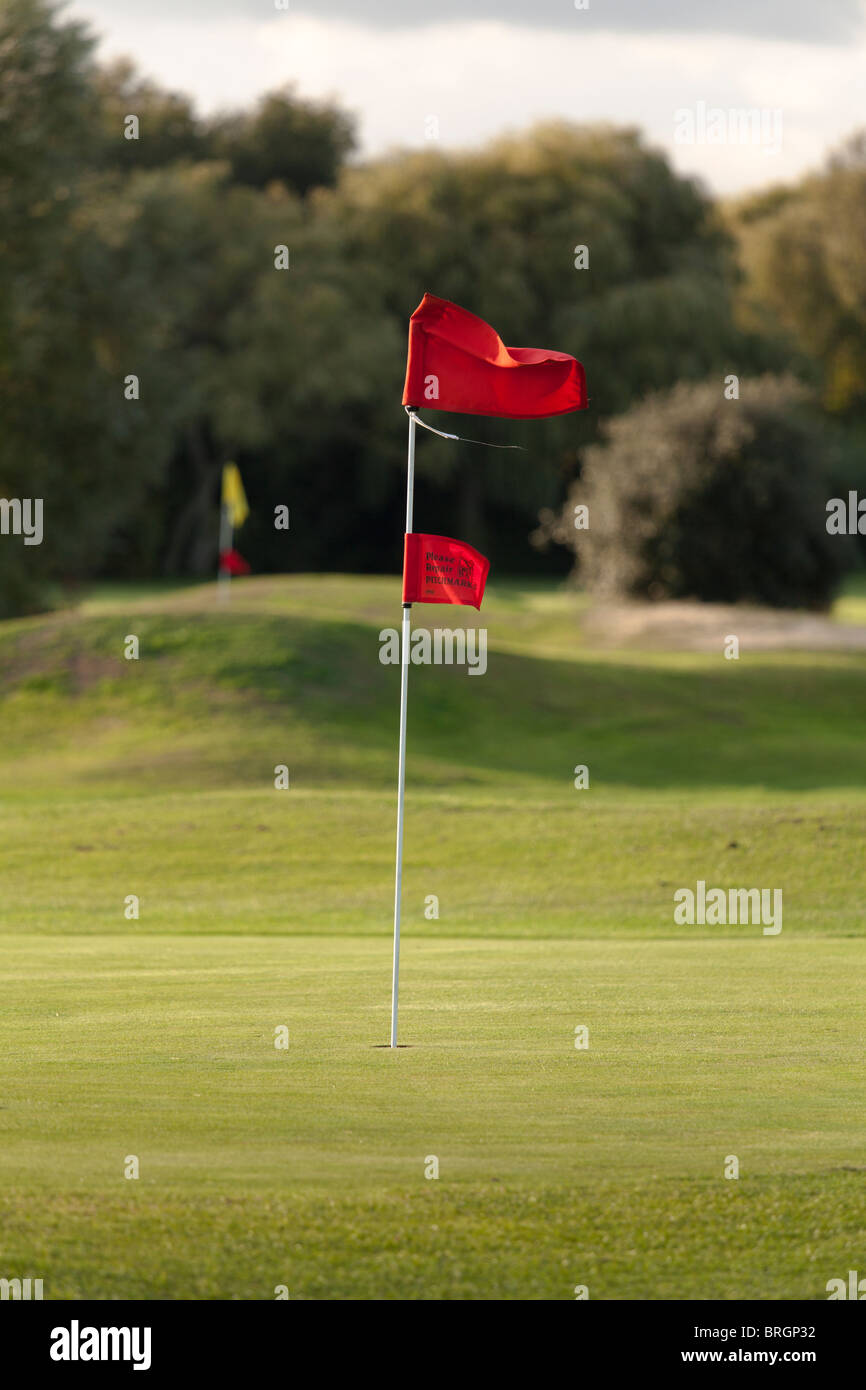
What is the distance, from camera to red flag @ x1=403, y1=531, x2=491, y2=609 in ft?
33.8

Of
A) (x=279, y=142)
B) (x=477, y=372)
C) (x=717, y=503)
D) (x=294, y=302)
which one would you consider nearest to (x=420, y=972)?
(x=477, y=372)

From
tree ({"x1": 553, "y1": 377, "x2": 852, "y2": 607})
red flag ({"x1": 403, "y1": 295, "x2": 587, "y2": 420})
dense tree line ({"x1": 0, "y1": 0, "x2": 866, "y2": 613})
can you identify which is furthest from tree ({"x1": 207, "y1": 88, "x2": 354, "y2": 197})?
red flag ({"x1": 403, "y1": 295, "x2": 587, "y2": 420})

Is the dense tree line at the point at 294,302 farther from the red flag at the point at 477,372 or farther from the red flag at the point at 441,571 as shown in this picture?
the red flag at the point at 441,571

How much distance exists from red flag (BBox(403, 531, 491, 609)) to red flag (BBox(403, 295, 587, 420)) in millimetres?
813

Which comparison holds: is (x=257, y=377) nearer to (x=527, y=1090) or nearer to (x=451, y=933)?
(x=451, y=933)

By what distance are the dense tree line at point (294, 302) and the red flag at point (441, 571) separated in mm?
37743

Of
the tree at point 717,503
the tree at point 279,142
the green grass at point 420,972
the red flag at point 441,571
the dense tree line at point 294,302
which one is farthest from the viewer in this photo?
the tree at point 279,142

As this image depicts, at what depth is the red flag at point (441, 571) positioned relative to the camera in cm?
1030

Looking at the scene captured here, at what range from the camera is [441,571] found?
10539 mm

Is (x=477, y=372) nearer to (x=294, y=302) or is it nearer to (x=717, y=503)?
(x=717, y=503)

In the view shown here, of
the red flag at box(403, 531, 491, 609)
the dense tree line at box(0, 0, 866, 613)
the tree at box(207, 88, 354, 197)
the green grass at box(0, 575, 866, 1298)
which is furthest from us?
the tree at box(207, 88, 354, 197)

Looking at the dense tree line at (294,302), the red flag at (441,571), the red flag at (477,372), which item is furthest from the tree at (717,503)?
the red flag at (441,571)

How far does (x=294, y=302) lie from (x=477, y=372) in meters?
54.4

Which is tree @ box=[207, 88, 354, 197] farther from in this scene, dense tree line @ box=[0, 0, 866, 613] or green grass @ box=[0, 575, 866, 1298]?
green grass @ box=[0, 575, 866, 1298]
